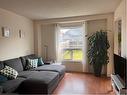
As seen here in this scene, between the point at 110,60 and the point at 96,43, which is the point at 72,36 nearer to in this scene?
the point at 96,43

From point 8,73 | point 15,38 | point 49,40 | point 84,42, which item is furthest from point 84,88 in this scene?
point 49,40

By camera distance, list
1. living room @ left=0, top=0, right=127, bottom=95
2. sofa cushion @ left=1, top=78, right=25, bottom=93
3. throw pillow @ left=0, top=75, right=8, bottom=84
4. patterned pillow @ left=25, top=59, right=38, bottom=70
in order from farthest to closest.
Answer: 1. patterned pillow @ left=25, top=59, right=38, bottom=70
2. living room @ left=0, top=0, right=127, bottom=95
3. throw pillow @ left=0, top=75, right=8, bottom=84
4. sofa cushion @ left=1, top=78, right=25, bottom=93

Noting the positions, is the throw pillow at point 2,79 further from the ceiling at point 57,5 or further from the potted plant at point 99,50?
the potted plant at point 99,50

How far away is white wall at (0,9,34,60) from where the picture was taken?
4082mm

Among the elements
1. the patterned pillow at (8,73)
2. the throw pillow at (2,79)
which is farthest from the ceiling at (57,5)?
the throw pillow at (2,79)

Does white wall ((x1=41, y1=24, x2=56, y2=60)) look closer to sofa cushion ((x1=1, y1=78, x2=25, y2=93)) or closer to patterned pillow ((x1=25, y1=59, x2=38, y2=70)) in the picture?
patterned pillow ((x1=25, y1=59, x2=38, y2=70))

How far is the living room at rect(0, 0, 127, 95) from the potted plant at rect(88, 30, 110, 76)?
136 mm

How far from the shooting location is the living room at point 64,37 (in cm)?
392

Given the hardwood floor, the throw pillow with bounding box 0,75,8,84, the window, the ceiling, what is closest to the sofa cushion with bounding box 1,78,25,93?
the throw pillow with bounding box 0,75,8,84

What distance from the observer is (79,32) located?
585cm

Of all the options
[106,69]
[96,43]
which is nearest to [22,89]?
[96,43]

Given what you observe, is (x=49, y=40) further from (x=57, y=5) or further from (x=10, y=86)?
(x=10, y=86)

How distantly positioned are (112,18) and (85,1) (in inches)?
73.2

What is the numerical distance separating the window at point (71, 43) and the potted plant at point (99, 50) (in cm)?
92
